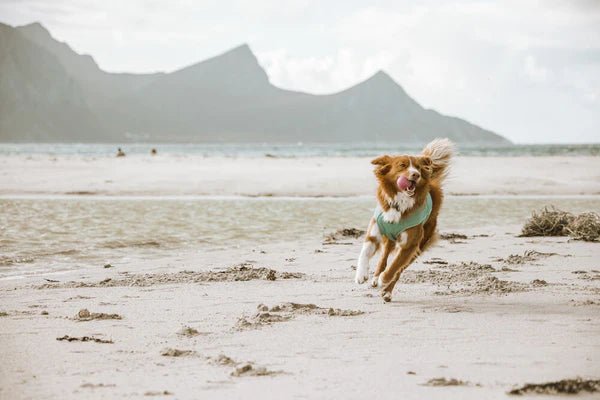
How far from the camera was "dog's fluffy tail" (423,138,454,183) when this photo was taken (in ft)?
22.3

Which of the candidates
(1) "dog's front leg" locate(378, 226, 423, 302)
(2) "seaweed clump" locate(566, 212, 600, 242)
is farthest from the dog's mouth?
(2) "seaweed clump" locate(566, 212, 600, 242)

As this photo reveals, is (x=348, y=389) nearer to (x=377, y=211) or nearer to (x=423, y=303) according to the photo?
(x=423, y=303)

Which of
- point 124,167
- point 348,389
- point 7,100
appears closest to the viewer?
point 348,389

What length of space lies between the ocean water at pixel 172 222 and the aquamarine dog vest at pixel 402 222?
2.43m

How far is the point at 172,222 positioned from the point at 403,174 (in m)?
6.67

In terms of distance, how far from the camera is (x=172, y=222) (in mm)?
12062

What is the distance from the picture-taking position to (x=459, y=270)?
7.32 metres

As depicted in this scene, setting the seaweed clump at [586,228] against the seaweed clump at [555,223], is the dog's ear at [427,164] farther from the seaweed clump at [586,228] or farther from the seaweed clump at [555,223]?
the seaweed clump at [555,223]

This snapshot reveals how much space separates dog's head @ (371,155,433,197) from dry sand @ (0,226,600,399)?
2.84 feet

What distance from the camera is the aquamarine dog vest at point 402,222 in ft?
20.2

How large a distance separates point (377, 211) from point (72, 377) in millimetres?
3292

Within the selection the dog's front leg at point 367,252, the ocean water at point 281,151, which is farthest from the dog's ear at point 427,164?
the ocean water at point 281,151

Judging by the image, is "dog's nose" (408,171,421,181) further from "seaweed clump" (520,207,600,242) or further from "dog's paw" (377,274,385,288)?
"seaweed clump" (520,207,600,242)

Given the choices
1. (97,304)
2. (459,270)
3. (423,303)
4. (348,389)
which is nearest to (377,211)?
(423,303)
